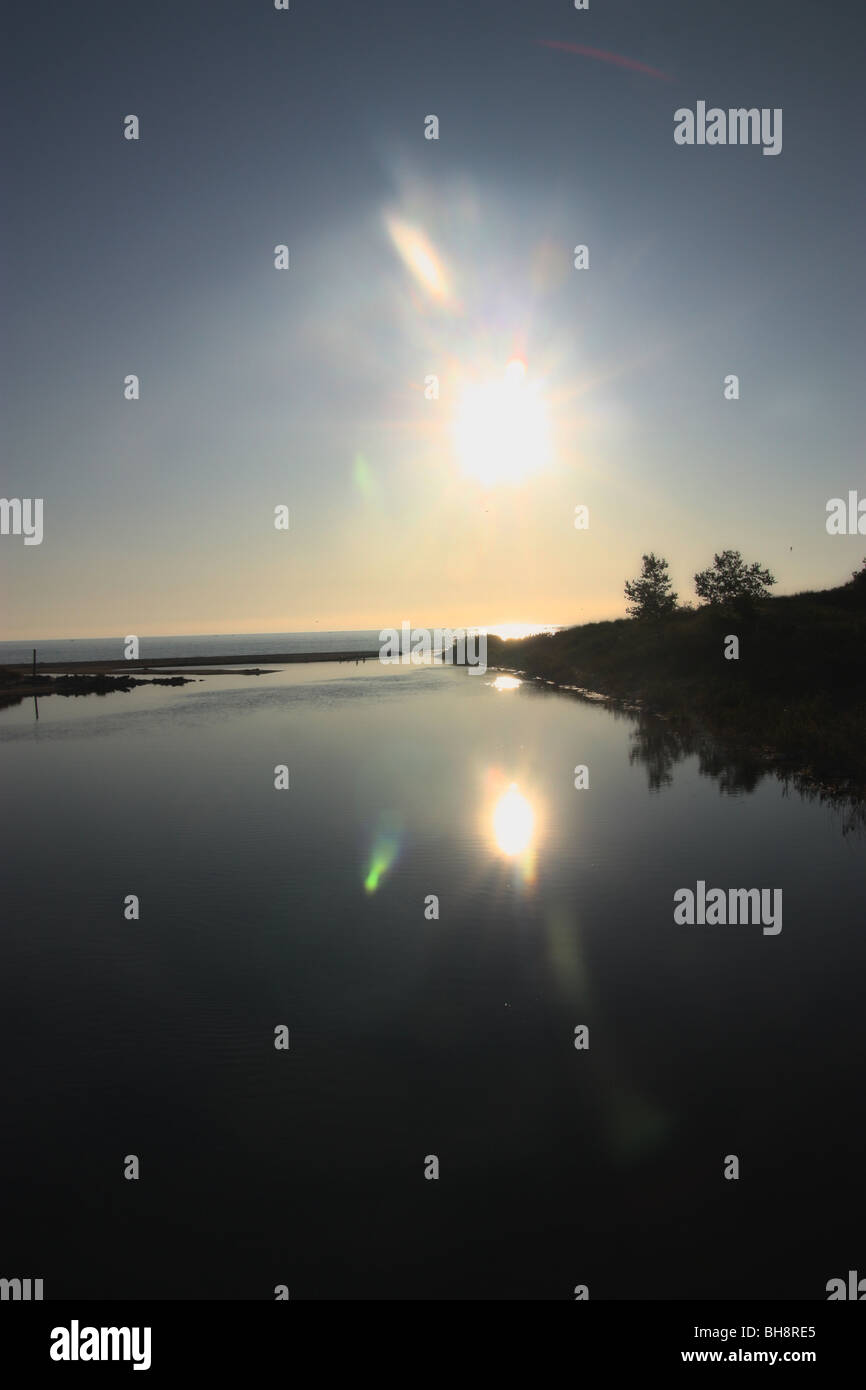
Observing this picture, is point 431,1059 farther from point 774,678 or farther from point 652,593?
point 652,593

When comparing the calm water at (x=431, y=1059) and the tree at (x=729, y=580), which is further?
the tree at (x=729, y=580)

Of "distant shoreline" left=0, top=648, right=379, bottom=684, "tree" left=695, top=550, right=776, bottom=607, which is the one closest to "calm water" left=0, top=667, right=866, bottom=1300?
"tree" left=695, top=550, right=776, bottom=607

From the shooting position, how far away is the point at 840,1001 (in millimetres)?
11820

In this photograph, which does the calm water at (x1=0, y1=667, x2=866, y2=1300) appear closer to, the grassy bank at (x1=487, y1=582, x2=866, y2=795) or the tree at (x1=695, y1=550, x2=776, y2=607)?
the grassy bank at (x1=487, y1=582, x2=866, y2=795)

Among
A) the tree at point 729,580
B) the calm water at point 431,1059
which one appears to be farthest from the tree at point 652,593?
the calm water at point 431,1059

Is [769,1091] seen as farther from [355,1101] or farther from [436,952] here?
[436,952]

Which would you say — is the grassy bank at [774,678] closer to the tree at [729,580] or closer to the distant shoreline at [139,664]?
the tree at [729,580]

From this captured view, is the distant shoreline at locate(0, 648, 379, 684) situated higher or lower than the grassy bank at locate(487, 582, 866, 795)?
higher

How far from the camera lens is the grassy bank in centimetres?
3145

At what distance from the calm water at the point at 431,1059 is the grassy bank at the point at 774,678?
8.85 metres

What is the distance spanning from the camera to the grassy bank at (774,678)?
3145 centimetres

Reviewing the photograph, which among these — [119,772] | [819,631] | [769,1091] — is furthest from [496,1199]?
[819,631]

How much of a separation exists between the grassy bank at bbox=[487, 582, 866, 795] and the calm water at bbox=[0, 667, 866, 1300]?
348 inches

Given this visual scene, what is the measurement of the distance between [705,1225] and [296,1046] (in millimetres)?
5303
